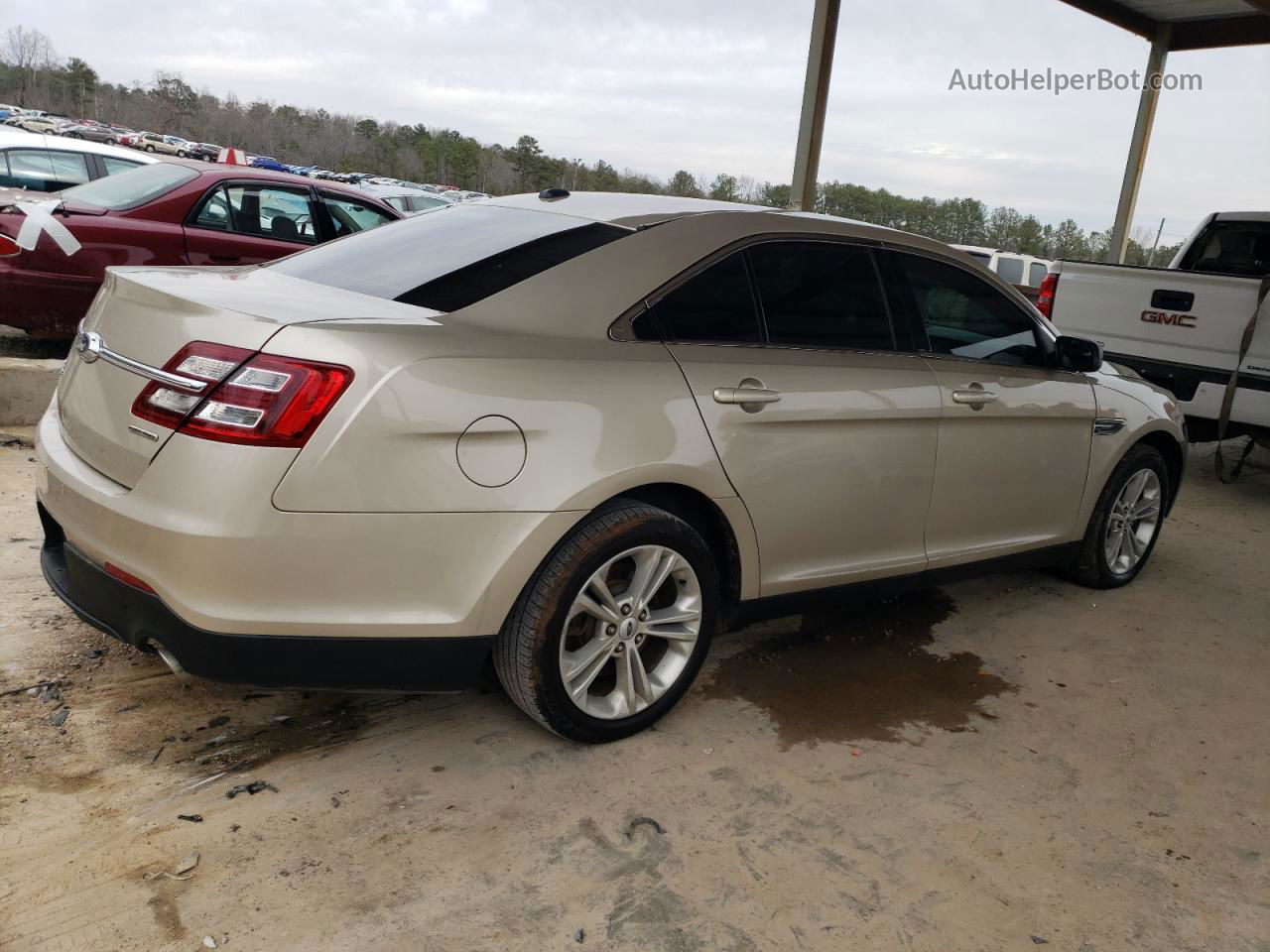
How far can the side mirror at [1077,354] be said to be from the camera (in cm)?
403

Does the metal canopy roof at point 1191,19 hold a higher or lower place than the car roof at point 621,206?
higher

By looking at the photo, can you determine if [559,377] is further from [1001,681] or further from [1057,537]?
[1057,537]

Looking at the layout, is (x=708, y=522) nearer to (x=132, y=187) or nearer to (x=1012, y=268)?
(x=132, y=187)

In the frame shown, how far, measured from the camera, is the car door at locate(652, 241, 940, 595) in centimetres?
293

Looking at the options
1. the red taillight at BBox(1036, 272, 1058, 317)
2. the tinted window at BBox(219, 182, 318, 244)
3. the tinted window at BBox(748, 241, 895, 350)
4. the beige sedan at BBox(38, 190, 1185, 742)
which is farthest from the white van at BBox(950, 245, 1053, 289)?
the tinted window at BBox(748, 241, 895, 350)

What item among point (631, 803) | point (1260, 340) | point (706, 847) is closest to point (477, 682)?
point (631, 803)

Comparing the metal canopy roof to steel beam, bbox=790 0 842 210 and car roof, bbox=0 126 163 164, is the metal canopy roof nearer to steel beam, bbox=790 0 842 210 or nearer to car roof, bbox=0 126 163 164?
steel beam, bbox=790 0 842 210

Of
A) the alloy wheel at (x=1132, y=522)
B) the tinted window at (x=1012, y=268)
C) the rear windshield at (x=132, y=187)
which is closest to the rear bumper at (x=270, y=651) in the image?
the alloy wheel at (x=1132, y=522)

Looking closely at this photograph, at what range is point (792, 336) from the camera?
3.15 meters

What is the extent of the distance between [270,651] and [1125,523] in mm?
3975

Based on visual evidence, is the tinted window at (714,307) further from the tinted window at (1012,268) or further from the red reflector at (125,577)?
the tinted window at (1012,268)

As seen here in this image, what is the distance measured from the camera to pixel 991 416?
371 cm

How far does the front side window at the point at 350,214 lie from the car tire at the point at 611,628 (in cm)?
567

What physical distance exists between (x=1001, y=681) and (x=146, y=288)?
3.11m
